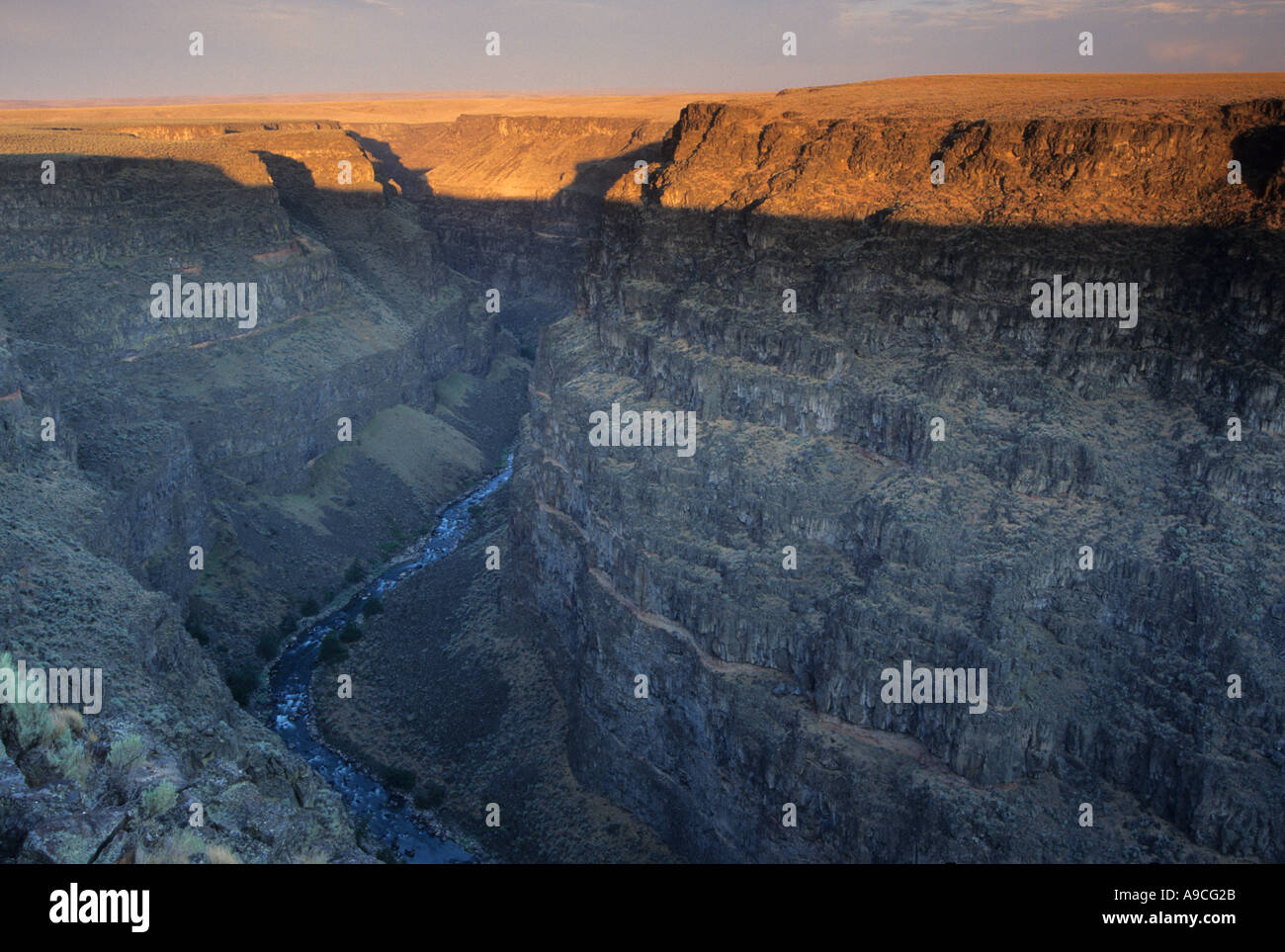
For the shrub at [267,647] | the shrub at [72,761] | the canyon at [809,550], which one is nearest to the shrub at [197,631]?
the canyon at [809,550]

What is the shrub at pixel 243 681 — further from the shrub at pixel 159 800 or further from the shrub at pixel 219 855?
the shrub at pixel 219 855

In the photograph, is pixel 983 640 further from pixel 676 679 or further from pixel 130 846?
pixel 130 846

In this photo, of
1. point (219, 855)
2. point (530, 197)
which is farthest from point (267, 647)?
point (530, 197)

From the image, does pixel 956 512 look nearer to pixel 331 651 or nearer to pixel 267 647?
pixel 331 651

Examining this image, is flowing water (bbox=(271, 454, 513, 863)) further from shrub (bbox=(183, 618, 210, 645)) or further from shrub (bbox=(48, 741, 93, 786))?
shrub (bbox=(48, 741, 93, 786))

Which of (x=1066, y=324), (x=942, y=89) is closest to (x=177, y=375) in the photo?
(x=942, y=89)

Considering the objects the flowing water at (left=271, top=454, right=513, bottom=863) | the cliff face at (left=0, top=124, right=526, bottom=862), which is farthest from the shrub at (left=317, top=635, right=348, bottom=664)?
the cliff face at (left=0, top=124, right=526, bottom=862)
